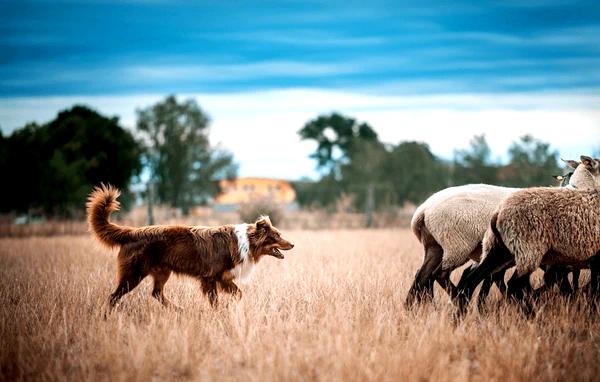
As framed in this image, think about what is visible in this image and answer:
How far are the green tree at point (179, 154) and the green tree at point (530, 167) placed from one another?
24.1m

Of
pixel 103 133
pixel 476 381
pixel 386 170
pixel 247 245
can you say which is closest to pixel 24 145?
pixel 103 133

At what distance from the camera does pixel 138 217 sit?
2494 cm

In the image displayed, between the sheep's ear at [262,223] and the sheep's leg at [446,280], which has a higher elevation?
the sheep's ear at [262,223]

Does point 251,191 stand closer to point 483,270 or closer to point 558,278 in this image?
point 558,278

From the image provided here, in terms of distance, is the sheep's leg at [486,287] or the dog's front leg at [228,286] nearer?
the sheep's leg at [486,287]

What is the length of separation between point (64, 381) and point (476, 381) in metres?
3.29

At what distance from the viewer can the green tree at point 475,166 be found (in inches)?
1518

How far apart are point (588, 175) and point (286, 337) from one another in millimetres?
4688

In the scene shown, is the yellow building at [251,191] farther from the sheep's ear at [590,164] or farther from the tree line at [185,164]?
the sheep's ear at [590,164]

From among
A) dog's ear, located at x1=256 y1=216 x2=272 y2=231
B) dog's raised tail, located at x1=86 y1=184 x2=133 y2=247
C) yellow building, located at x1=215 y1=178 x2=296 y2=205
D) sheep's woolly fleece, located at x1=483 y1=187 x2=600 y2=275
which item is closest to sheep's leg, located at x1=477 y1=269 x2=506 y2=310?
sheep's woolly fleece, located at x1=483 y1=187 x2=600 y2=275

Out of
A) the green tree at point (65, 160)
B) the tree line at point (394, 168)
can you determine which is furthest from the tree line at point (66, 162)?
the tree line at point (394, 168)

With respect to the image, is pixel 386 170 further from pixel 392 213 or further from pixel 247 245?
pixel 247 245

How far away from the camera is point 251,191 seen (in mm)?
24219

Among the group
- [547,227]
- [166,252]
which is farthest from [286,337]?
[547,227]
